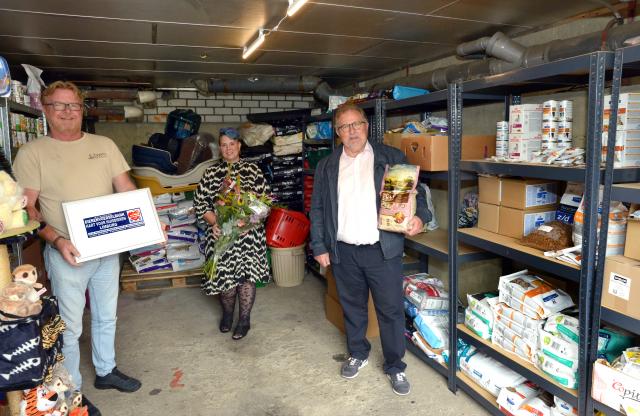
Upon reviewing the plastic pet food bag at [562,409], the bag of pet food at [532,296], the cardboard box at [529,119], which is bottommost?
the plastic pet food bag at [562,409]

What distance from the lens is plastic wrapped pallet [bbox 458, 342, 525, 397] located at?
2.50 meters

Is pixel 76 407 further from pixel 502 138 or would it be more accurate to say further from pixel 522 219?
pixel 502 138

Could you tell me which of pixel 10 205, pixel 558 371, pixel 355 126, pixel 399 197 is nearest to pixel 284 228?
pixel 355 126

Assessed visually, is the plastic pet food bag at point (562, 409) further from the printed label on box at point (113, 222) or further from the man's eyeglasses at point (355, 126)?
the printed label on box at point (113, 222)

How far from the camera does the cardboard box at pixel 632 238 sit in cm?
180

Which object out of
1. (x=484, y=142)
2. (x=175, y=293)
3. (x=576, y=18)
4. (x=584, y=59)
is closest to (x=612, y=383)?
(x=584, y=59)

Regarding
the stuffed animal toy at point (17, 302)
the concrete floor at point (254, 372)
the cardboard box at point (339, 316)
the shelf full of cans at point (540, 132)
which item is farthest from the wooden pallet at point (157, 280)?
the shelf full of cans at point (540, 132)

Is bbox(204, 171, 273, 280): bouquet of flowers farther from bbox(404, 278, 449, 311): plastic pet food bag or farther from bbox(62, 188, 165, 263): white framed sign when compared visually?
bbox(404, 278, 449, 311): plastic pet food bag

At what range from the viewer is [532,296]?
2.33 metres

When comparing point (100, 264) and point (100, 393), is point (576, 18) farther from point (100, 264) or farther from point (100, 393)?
point (100, 393)

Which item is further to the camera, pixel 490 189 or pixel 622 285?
pixel 490 189

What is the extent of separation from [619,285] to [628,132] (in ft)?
2.14

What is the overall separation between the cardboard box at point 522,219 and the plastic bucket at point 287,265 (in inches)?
104

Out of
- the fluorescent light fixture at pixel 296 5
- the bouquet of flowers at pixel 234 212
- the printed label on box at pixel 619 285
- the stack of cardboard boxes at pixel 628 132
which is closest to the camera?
the printed label on box at pixel 619 285
